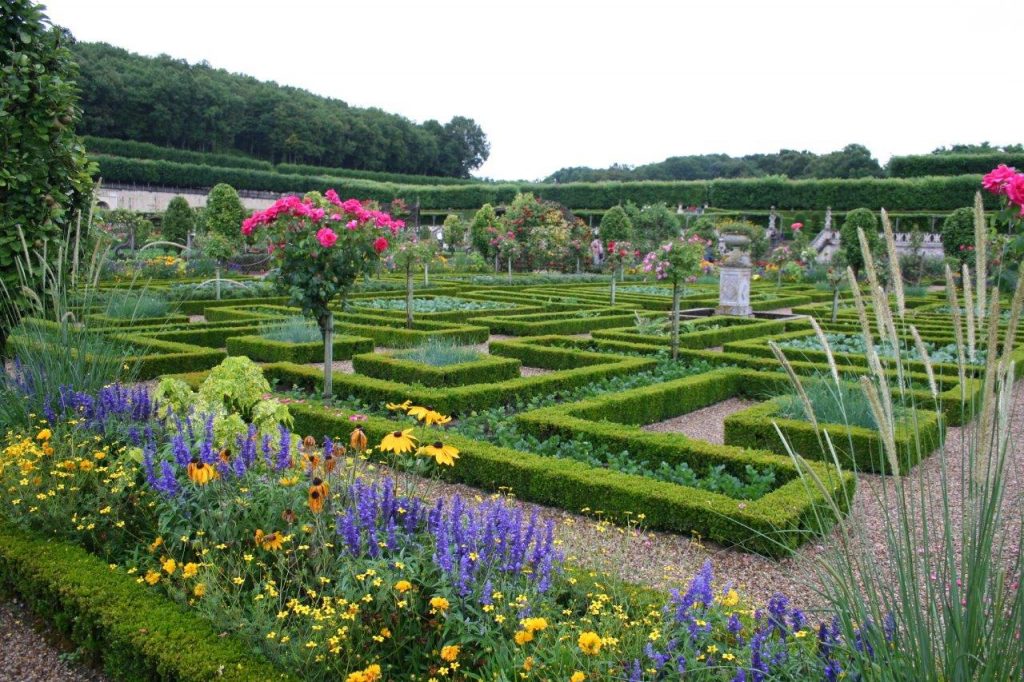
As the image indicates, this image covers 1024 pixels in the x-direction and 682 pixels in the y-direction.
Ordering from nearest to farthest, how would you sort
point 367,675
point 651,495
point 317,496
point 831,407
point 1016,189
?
point 367,675 → point 317,496 → point 651,495 → point 1016,189 → point 831,407

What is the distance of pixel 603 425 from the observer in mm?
6184

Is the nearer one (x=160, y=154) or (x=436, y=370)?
(x=436, y=370)

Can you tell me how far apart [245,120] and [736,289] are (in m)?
47.9

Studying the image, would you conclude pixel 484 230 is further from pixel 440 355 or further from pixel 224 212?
pixel 440 355

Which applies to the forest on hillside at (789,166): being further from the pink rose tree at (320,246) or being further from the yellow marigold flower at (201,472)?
the yellow marigold flower at (201,472)

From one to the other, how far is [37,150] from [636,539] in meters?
4.89

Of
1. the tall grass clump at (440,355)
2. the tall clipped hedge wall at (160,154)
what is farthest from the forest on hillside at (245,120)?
the tall grass clump at (440,355)

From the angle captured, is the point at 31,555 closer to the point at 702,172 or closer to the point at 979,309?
the point at 979,309

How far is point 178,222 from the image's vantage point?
88.1ft

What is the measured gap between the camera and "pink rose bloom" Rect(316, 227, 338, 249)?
7.10 metres

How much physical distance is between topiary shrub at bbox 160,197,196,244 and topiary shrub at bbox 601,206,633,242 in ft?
45.8

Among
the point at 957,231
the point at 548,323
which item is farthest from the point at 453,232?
the point at 548,323

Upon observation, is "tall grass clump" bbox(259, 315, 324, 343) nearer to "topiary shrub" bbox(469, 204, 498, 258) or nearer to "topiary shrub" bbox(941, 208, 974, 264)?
"topiary shrub" bbox(469, 204, 498, 258)

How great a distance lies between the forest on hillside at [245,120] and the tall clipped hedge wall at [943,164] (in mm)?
37224
